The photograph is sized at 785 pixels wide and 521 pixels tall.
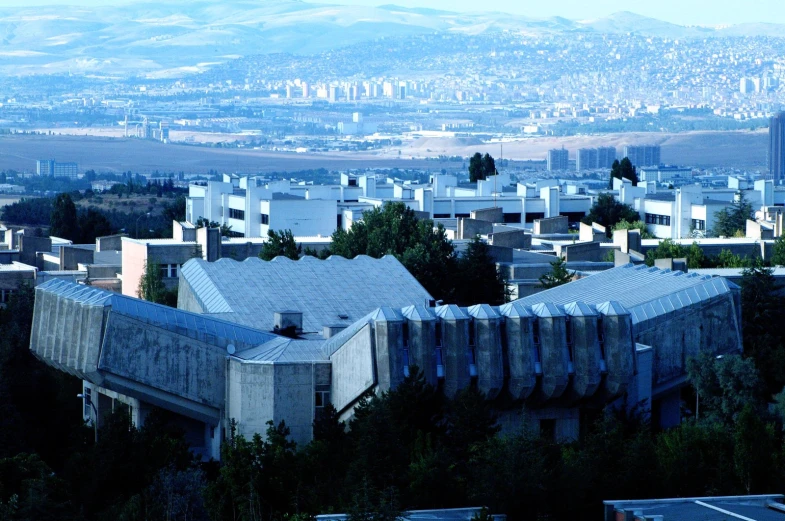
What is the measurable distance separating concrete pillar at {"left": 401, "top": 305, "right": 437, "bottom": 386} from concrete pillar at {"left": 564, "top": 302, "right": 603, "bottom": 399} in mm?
2273

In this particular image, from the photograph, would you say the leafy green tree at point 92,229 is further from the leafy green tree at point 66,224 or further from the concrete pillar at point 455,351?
the concrete pillar at point 455,351

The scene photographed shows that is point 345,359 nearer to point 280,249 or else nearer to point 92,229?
point 280,249

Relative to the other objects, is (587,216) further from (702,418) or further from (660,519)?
(660,519)

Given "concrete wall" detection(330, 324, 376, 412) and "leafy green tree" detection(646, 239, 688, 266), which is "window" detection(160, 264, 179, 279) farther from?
"concrete wall" detection(330, 324, 376, 412)

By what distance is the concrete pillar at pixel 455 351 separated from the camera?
28938 mm

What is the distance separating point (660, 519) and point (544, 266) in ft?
84.2

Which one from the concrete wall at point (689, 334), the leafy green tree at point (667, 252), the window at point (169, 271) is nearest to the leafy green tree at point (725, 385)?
the concrete wall at point (689, 334)

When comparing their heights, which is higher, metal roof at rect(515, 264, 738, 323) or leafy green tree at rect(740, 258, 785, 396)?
metal roof at rect(515, 264, 738, 323)

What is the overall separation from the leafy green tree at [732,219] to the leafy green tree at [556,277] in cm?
3315

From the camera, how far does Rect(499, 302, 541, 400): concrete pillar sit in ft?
95.8

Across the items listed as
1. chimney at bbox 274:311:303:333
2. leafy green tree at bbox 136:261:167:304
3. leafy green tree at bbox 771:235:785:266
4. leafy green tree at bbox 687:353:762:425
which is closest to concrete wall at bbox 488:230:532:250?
leafy green tree at bbox 771:235:785:266

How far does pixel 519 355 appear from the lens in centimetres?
2920

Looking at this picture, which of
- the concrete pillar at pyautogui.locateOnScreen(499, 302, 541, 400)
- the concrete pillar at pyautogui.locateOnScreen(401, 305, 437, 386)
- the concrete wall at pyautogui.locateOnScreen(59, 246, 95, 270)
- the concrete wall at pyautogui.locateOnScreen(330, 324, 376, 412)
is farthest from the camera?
the concrete wall at pyautogui.locateOnScreen(59, 246, 95, 270)

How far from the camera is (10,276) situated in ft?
164
